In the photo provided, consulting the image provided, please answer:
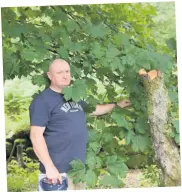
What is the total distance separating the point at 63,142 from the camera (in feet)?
11.3

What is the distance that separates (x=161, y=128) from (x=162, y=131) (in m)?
0.02

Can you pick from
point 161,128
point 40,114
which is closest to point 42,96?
point 40,114

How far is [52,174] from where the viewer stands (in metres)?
3.39

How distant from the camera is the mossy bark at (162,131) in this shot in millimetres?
3525

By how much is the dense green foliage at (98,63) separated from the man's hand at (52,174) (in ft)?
0.38

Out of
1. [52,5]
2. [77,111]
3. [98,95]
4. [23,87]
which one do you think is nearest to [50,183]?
[77,111]

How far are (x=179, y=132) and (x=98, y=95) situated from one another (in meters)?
0.64

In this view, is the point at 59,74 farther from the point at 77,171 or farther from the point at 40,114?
the point at 77,171

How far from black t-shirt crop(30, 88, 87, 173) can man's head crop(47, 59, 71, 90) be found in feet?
0.21

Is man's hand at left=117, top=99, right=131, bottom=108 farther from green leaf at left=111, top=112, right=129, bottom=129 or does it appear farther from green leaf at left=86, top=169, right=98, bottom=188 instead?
green leaf at left=86, top=169, right=98, bottom=188

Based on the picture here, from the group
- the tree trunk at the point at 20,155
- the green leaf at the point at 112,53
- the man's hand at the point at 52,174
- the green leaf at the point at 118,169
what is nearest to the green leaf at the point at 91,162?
the green leaf at the point at 118,169

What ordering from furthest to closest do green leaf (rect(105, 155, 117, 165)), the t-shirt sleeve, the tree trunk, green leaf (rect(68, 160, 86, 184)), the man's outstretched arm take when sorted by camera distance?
the tree trunk, the man's outstretched arm, green leaf (rect(105, 155, 117, 165)), green leaf (rect(68, 160, 86, 184)), the t-shirt sleeve

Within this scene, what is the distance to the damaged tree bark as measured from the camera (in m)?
3.52

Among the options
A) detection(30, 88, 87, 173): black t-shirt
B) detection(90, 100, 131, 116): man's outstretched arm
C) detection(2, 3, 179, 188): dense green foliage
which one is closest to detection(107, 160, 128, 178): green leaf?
detection(2, 3, 179, 188): dense green foliage
